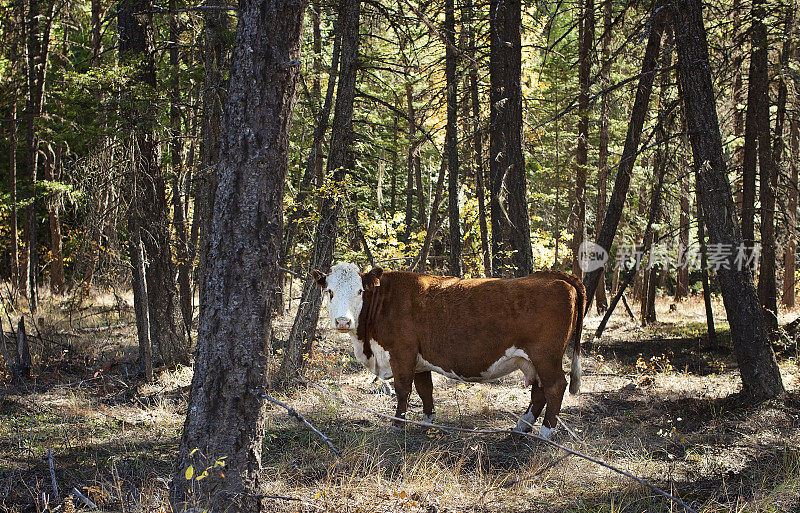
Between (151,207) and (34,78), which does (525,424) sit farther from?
(34,78)

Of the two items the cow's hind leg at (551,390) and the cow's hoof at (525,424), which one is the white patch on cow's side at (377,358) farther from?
the cow's hind leg at (551,390)

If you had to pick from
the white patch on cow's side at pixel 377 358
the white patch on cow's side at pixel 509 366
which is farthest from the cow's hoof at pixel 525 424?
the white patch on cow's side at pixel 377 358

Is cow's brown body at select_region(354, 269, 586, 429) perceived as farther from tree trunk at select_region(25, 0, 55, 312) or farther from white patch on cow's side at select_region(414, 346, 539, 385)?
tree trunk at select_region(25, 0, 55, 312)

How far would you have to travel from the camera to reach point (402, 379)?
7941 mm

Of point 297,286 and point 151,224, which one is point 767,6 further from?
point 297,286

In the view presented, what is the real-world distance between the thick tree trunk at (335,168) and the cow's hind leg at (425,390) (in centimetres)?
263

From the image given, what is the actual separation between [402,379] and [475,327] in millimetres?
1147

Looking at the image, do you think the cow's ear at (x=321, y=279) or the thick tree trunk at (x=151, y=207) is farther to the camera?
the thick tree trunk at (x=151, y=207)

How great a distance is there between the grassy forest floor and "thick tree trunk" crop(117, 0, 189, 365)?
0.71m

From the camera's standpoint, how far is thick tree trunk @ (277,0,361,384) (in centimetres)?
1012

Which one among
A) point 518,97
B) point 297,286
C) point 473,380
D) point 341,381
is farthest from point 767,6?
point 297,286

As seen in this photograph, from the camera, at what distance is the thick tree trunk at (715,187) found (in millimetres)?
8508

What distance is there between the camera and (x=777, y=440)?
7.47 m

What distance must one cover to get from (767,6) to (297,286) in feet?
54.9
